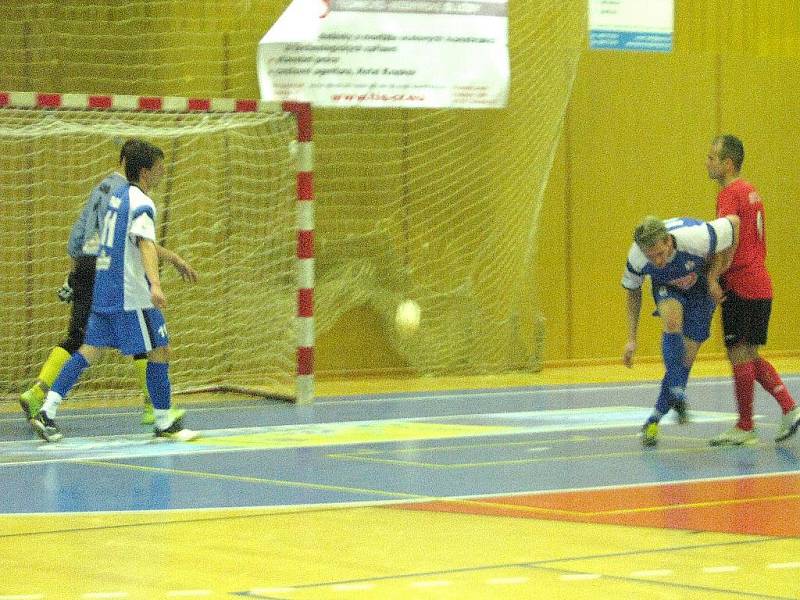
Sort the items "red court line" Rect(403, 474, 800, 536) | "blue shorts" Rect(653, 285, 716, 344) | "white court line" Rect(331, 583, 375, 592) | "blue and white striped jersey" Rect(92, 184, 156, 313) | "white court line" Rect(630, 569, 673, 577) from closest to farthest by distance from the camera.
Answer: "white court line" Rect(331, 583, 375, 592) → "white court line" Rect(630, 569, 673, 577) → "red court line" Rect(403, 474, 800, 536) → "blue shorts" Rect(653, 285, 716, 344) → "blue and white striped jersey" Rect(92, 184, 156, 313)

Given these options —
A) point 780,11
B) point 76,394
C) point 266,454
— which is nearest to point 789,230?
point 780,11

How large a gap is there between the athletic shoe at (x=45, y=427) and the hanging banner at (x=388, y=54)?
Result: 4498 mm

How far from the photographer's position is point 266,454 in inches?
396

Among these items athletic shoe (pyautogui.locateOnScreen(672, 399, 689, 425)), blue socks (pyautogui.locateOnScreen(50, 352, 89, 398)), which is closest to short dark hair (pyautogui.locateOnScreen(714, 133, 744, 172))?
athletic shoe (pyautogui.locateOnScreen(672, 399, 689, 425))

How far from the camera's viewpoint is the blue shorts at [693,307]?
1002cm

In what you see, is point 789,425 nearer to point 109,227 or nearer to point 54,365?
point 109,227

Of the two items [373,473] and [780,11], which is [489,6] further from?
[373,473]

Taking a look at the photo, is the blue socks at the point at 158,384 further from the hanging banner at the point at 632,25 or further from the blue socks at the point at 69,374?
the hanging banner at the point at 632,25

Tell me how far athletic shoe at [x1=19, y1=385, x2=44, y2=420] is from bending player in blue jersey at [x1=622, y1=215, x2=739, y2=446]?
12.9 feet

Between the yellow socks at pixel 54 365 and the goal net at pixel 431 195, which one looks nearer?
the yellow socks at pixel 54 365

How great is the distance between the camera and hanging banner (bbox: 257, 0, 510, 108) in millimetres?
14508

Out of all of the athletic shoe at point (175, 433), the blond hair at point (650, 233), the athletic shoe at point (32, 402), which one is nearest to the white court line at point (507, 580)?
the blond hair at point (650, 233)

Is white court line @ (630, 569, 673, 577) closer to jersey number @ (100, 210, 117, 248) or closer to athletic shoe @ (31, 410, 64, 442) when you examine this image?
jersey number @ (100, 210, 117, 248)

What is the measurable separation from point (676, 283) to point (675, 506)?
2497 millimetres
